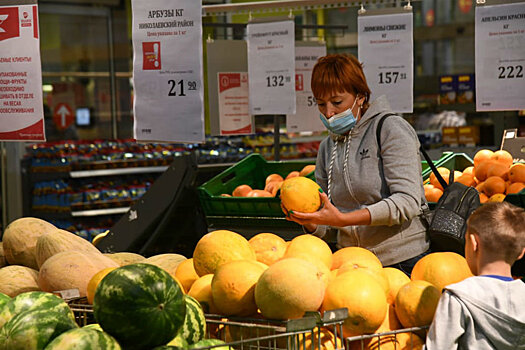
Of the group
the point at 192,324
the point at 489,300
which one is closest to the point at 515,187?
the point at 489,300

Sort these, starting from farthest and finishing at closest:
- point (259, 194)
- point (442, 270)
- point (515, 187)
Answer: point (259, 194)
point (515, 187)
point (442, 270)

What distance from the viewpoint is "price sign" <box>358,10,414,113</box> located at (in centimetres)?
491

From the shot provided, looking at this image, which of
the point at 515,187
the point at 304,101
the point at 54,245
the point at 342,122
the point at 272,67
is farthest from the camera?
the point at 304,101

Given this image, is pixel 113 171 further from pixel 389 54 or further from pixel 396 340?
pixel 396 340

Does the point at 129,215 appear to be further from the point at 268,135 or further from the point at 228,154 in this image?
the point at 268,135

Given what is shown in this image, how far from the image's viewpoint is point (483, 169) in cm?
462

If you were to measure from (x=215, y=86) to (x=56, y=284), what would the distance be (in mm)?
3505

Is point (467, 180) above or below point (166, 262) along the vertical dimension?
above

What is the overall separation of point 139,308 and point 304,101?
4.41m

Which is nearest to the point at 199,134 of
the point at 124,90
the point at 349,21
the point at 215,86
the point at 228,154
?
the point at 215,86

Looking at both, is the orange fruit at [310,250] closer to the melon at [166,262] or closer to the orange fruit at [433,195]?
the melon at [166,262]

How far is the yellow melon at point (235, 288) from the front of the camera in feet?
7.13

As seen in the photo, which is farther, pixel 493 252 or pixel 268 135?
pixel 268 135

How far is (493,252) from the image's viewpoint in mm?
2201
